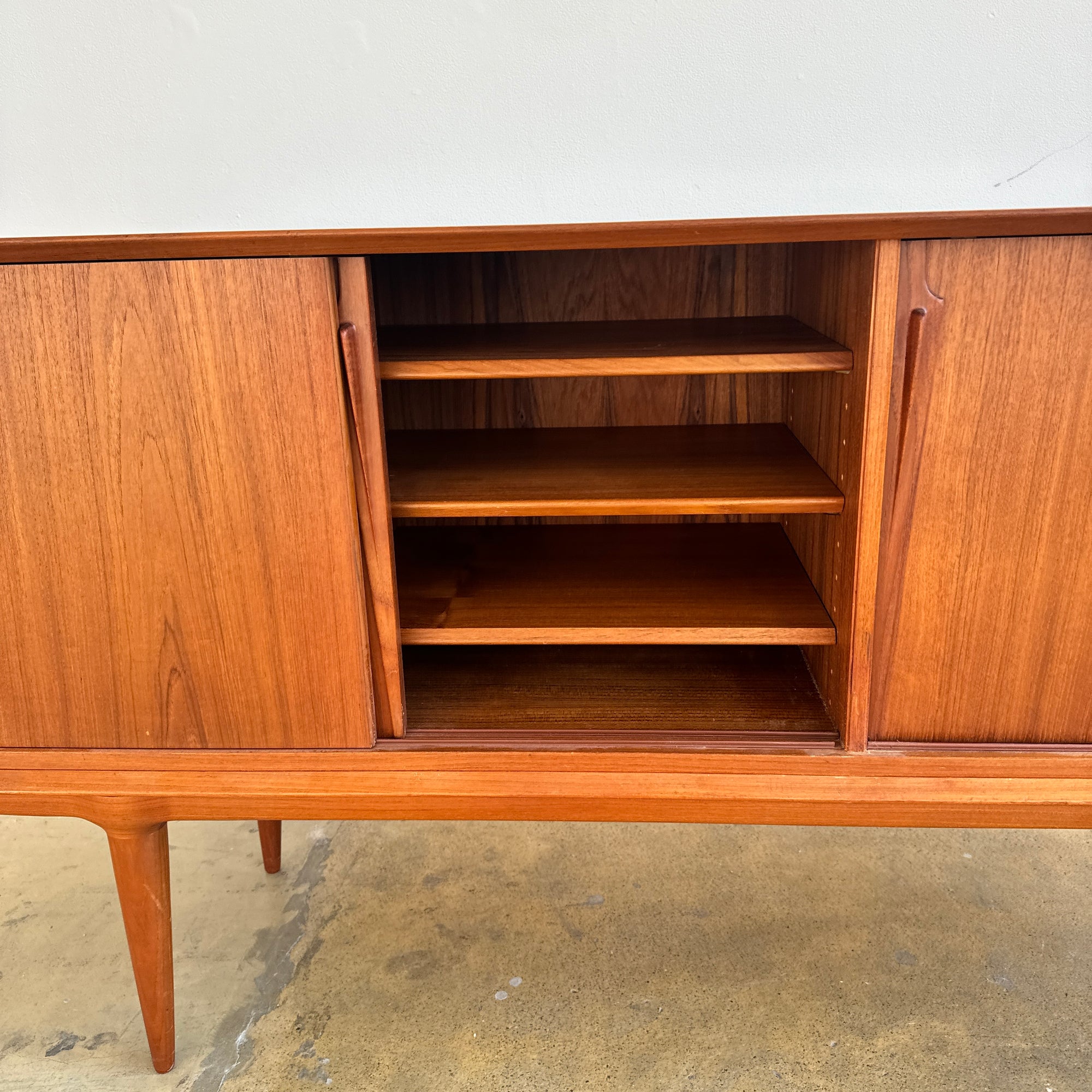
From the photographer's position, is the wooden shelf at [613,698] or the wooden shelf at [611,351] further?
the wooden shelf at [613,698]

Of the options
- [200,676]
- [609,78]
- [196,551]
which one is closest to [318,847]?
[200,676]

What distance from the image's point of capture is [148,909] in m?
1.02

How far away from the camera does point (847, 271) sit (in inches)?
35.8

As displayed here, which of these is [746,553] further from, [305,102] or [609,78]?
[305,102]

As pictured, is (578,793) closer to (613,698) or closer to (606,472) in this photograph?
(613,698)

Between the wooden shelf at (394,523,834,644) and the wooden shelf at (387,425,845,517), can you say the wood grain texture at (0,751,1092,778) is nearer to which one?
the wooden shelf at (394,523,834,644)

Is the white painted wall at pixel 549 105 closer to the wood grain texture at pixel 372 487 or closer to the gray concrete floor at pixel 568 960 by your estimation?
the wood grain texture at pixel 372 487

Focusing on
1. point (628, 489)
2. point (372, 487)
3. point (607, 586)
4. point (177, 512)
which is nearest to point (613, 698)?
point (607, 586)

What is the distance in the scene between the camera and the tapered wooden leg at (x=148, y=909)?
101 centimetres

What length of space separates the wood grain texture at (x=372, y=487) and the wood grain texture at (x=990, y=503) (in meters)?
0.48

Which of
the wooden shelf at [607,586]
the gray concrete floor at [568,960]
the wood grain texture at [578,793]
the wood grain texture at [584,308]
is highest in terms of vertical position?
the wood grain texture at [584,308]

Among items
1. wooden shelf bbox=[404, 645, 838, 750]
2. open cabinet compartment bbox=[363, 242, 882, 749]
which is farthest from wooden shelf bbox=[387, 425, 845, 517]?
wooden shelf bbox=[404, 645, 838, 750]

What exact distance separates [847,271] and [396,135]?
87 cm

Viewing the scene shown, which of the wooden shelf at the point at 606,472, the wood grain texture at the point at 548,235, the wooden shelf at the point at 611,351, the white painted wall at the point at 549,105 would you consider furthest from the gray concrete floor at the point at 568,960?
the white painted wall at the point at 549,105
